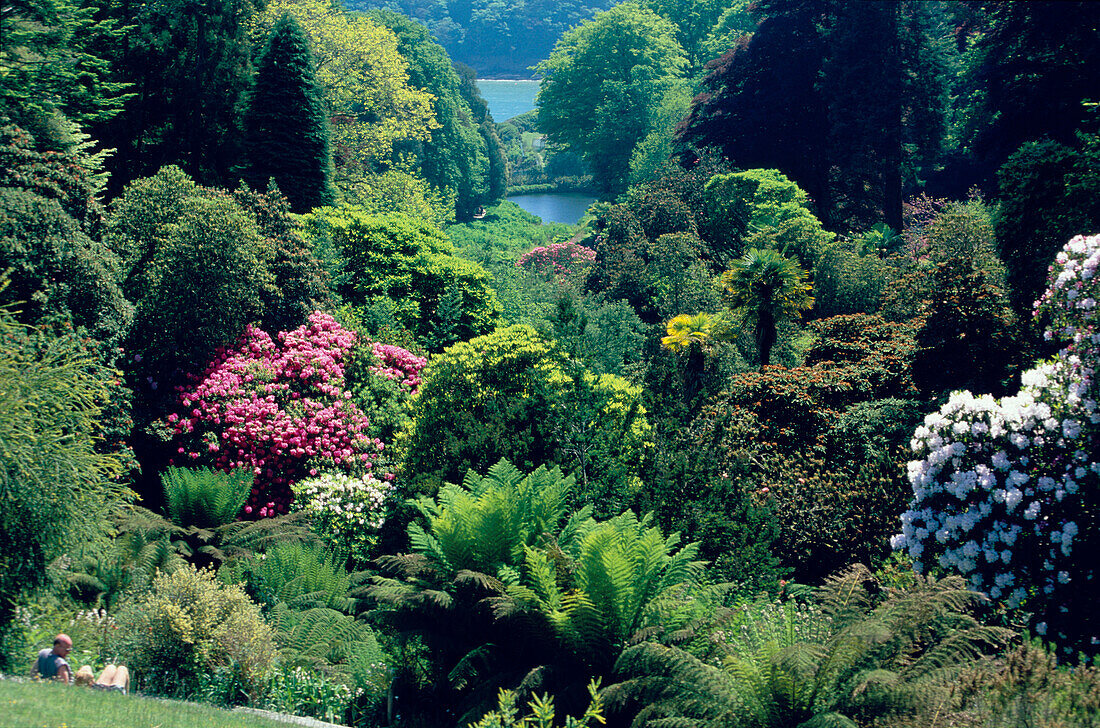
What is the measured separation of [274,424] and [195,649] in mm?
6045

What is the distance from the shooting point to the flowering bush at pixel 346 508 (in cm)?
1168

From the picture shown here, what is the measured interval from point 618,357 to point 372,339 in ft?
21.2

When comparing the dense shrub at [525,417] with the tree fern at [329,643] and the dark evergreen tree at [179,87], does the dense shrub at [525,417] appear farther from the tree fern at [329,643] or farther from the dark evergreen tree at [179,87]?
A: the dark evergreen tree at [179,87]

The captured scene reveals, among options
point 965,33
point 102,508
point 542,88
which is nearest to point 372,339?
point 102,508

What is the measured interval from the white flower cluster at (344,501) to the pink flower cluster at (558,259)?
916 inches

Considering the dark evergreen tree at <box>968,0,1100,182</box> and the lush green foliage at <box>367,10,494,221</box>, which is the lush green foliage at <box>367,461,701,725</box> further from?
the lush green foliage at <box>367,10,494,221</box>

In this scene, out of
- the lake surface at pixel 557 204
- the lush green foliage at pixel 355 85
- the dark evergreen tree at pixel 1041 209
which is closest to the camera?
the dark evergreen tree at pixel 1041 209

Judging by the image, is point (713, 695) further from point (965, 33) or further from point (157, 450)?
point (965, 33)

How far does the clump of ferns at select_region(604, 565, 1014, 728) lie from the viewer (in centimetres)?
574

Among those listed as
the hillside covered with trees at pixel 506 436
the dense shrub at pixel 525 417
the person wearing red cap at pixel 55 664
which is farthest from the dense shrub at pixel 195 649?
the dense shrub at pixel 525 417

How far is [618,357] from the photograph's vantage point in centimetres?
Answer: 1978

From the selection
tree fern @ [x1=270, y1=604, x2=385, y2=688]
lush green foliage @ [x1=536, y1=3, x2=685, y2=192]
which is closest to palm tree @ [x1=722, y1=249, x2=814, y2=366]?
tree fern @ [x1=270, y1=604, x2=385, y2=688]

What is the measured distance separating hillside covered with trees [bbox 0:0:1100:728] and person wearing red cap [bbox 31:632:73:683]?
2.16 ft

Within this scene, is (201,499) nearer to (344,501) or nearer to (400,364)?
(344,501)
